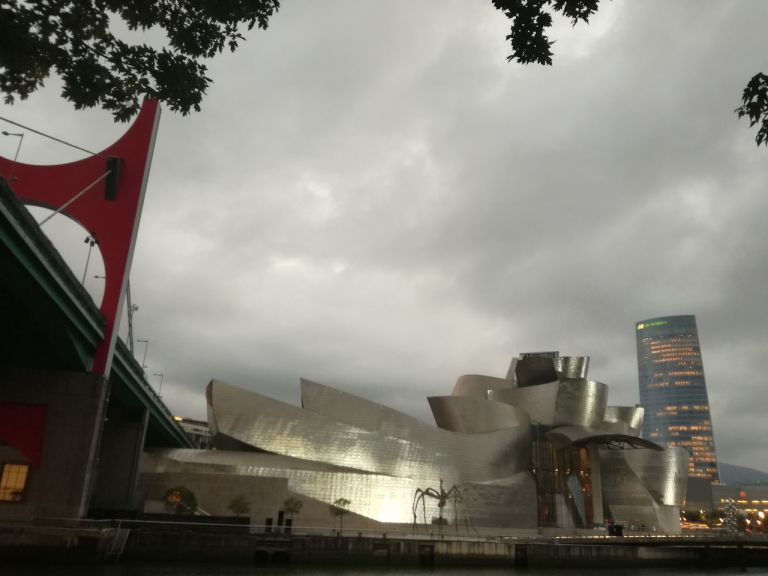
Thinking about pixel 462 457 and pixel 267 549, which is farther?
pixel 462 457

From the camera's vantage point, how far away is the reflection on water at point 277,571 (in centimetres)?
1784

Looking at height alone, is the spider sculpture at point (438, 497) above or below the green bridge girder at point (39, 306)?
below

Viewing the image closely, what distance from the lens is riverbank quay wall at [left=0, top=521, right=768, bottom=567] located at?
1888 cm

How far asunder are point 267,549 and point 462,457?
959 inches

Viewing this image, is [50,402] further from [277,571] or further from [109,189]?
[277,571]

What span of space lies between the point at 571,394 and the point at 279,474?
2856cm

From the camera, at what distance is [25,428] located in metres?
22.8

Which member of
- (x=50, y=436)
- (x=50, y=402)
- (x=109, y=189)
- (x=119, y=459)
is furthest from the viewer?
(x=119, y=459)

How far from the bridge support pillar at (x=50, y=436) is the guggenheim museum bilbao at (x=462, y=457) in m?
14.2

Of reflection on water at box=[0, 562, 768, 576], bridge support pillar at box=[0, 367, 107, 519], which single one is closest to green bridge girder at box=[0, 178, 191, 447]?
bridge support pillar at box=[0, 367, 107, 519]

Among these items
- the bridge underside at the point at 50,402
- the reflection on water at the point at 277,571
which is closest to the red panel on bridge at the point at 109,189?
the bridge underside at the point at 50,402

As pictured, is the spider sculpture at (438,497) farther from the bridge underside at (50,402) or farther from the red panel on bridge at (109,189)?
the red panel on bridge at (109,189)

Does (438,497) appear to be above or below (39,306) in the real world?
below

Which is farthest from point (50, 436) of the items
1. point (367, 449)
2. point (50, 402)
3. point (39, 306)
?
point (367, 449)
